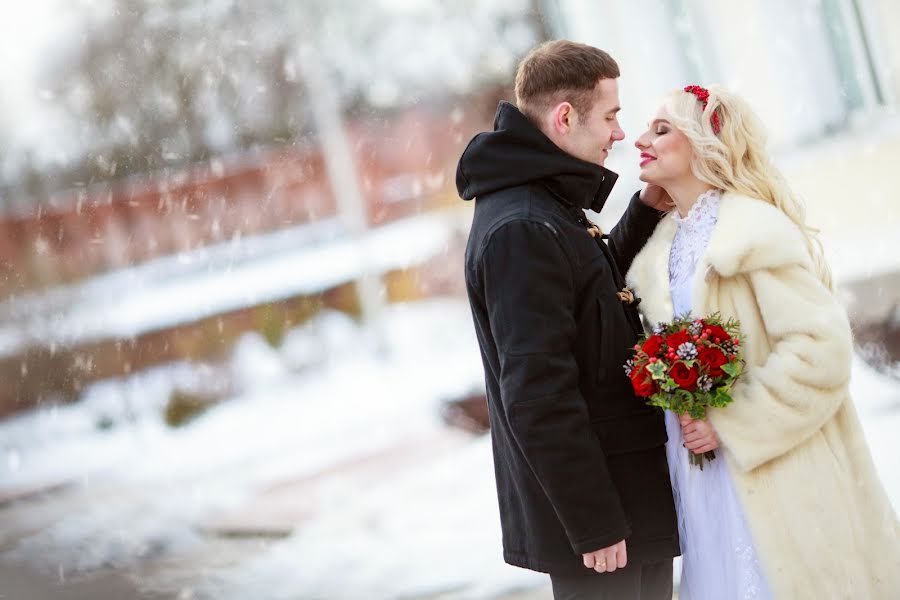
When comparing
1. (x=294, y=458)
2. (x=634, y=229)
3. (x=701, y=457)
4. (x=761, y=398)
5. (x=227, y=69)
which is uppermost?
(x=227, y=69)

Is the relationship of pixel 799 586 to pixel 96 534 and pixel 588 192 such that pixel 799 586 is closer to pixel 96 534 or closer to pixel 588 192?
pixel 588 192

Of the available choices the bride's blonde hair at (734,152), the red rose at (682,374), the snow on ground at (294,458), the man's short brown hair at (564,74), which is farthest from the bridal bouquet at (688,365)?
the snow on ground at (294,458)

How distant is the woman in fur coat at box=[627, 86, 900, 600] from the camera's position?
229 cm

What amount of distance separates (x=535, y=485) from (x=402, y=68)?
4413mm

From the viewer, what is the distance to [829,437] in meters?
2.40

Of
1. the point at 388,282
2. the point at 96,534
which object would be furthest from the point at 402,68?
the point at 96,534

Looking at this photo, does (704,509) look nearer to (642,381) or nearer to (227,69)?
(642,381)

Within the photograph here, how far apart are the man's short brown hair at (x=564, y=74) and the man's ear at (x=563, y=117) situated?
16 mm

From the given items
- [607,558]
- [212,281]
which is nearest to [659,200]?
[607,558]

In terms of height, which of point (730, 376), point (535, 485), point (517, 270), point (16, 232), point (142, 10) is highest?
point (142, 10)

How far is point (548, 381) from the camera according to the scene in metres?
2.15

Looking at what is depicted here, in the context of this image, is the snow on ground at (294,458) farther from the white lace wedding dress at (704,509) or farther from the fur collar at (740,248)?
the fur collar at (740,248)

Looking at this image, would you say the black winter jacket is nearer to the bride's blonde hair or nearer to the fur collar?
the fur collar

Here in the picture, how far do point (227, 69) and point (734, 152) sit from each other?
4711mm
